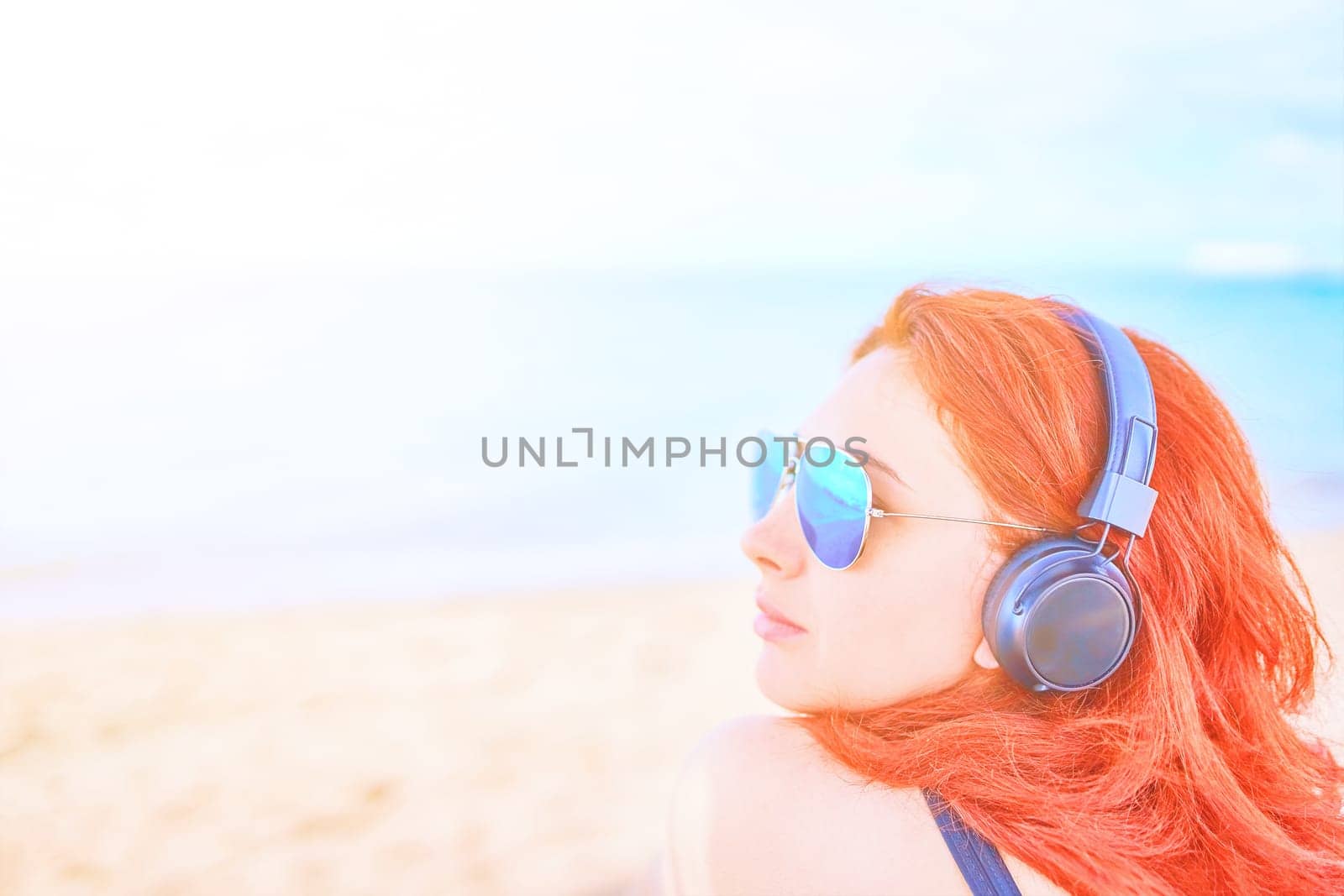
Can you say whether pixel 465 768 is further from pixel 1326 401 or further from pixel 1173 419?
pixel 1326 401

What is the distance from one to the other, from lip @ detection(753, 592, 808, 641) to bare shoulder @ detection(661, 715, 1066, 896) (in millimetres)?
308

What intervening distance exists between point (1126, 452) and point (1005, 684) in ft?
1.49

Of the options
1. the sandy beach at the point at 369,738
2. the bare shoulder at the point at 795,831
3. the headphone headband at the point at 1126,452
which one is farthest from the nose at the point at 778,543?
the sandy beach at the point at 369,738

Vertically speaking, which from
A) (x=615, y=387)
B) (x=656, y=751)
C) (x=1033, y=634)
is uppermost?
(x=1033, y=634)

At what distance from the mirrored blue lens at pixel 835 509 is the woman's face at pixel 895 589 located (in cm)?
3

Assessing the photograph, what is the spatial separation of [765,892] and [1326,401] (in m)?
6.25

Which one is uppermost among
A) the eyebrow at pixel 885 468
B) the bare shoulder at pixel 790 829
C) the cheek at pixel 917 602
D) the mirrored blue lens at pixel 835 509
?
the eyebrow at pixel 885 468

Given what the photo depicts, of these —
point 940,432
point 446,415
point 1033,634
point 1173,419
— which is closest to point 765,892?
point 1033,634

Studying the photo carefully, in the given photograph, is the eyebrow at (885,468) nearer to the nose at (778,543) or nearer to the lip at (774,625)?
the nose at (778,543)

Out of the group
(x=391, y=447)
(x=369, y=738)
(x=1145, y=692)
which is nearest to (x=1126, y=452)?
(x=1145, y=692)

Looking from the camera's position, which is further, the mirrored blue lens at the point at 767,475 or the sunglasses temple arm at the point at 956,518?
the mirrored blue lens at the point at 767,475

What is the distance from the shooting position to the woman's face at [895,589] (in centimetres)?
160

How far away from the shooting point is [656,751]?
4.01 meters

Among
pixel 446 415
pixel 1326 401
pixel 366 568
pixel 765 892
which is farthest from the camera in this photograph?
pixel 446 415
